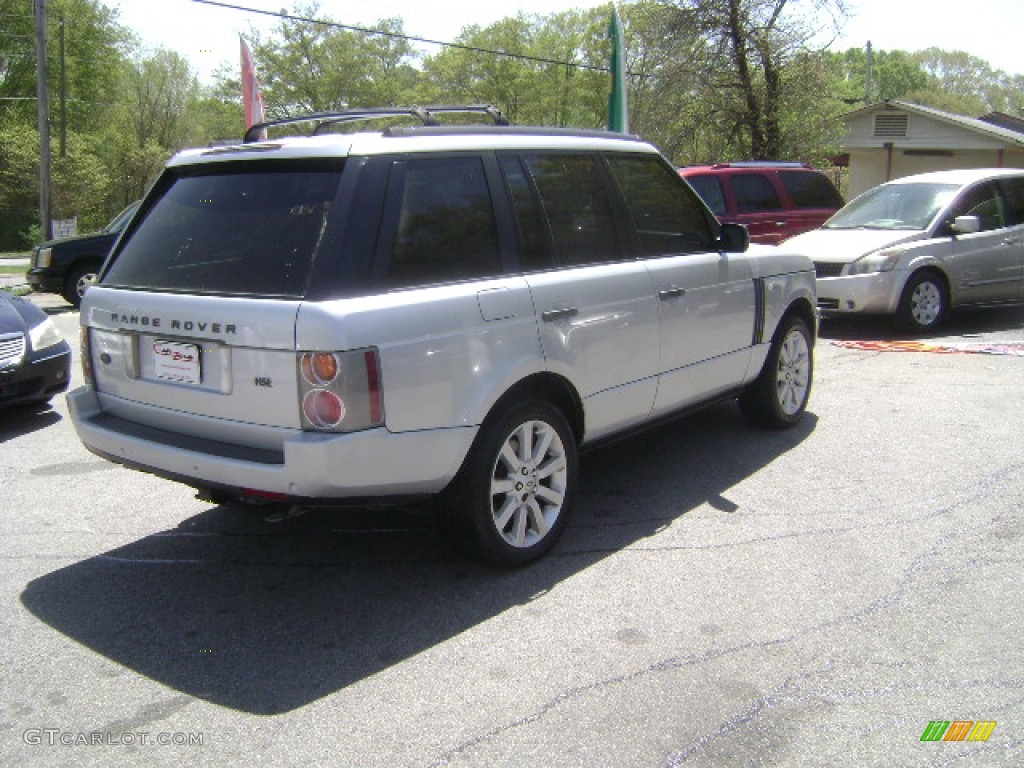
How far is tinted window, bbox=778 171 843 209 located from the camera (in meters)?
13.7

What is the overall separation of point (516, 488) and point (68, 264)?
1282cm

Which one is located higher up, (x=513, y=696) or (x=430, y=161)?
(x=430, y=161)

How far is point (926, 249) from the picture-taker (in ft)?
33.4

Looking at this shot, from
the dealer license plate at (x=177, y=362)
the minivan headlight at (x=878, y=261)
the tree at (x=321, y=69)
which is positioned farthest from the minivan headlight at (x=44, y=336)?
the tree at (x=321, y=69)

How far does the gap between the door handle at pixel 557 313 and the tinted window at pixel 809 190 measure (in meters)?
10.2

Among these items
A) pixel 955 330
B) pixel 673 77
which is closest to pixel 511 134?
pixel 955 330

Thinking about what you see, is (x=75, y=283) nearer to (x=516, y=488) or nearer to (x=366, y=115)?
(x=366, y=115)

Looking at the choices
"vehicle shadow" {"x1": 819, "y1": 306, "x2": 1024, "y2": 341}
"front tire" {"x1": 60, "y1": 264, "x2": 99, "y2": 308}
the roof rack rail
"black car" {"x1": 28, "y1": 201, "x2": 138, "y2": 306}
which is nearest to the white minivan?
"vehicle shadow" {"x1": 819, "y1": 306, "x2": 1024, "y2": 341}

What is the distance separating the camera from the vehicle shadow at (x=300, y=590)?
136 inches

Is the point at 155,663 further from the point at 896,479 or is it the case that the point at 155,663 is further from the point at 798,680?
the point at 896,479

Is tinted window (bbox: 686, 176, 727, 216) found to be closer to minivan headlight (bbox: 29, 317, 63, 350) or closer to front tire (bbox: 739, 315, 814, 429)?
front tire (bbox: 739, 315, 814, 429)

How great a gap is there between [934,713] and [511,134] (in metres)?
3.00

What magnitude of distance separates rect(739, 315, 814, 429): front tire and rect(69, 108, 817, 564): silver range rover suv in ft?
4.66

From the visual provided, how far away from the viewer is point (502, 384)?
3.94 meters
